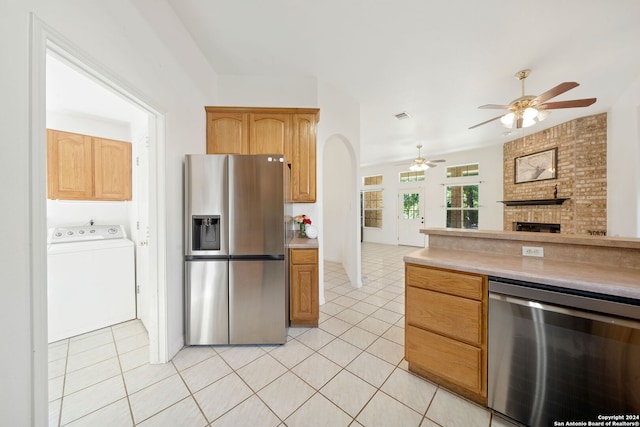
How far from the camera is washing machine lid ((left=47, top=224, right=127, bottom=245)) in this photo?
2326 millimetres

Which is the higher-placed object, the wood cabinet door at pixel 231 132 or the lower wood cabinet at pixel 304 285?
the wood cabinet door at pixel 231 132

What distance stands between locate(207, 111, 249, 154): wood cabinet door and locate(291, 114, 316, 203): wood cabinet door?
616 mm

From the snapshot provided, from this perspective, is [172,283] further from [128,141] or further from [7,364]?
[128,141]

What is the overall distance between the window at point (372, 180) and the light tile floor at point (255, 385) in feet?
20.7

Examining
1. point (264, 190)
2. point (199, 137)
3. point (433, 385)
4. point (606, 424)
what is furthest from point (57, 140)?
point (606, 424)

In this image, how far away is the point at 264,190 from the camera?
1.99 metres

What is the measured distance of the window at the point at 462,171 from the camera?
20.5 feet

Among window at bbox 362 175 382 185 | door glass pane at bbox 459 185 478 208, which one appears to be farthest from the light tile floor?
window at bbox 362 175 382 185

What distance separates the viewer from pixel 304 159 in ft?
8.74

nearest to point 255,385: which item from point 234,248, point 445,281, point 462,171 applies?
point 234,248

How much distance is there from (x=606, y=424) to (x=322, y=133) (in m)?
3.17

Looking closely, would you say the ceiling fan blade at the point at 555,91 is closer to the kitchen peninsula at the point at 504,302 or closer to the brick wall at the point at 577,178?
the kitchen peninsula at the point at 504,302

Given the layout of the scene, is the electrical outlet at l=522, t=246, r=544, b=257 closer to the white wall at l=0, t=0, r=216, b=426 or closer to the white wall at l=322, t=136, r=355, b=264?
the white wall at l=322, t=136, r=355, b=264

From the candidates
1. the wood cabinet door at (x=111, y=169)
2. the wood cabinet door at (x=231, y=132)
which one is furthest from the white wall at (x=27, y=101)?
the wood cabinet door at (x=111, y=169)
